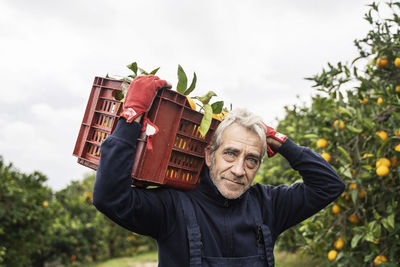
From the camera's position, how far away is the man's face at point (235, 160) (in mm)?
1923

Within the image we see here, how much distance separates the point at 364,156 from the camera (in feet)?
10.0

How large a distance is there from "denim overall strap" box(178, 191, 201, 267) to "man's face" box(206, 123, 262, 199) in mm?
230

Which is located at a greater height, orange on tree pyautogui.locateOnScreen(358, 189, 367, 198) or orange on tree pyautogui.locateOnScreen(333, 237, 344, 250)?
orange on tree pyautogui.locateOnScreen(358, 189, 367, 198)

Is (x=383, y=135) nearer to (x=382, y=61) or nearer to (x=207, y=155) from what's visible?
(x=382, y=61)

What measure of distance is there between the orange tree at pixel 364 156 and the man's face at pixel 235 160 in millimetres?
1388

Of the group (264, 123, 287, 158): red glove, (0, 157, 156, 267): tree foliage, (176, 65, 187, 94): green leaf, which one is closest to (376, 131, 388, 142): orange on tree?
(264, 123, 287, 158): red glove

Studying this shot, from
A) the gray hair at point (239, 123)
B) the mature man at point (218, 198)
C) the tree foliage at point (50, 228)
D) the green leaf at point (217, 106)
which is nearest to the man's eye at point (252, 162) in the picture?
the mature man at point (218, 198)

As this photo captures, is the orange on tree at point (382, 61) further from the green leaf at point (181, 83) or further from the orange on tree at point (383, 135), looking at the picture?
the green leaf at point (181, 83)

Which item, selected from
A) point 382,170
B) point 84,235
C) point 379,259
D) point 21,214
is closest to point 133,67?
point 382,170

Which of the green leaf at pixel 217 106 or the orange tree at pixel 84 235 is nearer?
the green leaf at pixel 217 106

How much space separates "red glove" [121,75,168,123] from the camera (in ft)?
5.29

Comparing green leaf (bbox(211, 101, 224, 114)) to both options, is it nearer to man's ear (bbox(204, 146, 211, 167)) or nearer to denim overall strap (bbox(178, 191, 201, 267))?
man's ear (bbox(204, 146, 211, 167))

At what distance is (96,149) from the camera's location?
1.99 m

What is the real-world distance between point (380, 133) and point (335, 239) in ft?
3.95
